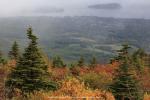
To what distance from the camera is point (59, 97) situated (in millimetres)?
26906

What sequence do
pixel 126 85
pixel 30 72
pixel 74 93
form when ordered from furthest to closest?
1. pixel 126 85
2. pixel 30 72
3. pixel 74 93

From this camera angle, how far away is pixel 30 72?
39.0 m

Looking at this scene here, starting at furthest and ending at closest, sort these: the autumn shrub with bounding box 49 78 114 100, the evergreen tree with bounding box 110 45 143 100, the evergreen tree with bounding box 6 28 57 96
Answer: the evergreen tree with bounding box 110 45 143 100 < the evergreen tree with bounding box 6 28 57 96 < the autumn shrub with bounding box 49 78 114 100

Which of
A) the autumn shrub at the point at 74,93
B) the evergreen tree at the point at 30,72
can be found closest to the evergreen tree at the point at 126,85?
the evergreen tree at the point at 30,72

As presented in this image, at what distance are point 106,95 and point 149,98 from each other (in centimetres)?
1738

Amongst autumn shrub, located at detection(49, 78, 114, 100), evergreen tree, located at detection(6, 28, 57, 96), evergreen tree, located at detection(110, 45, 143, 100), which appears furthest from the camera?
evergreen tree, located at detection(110, 45, 143, 100)

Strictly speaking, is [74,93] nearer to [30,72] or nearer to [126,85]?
[30,72]

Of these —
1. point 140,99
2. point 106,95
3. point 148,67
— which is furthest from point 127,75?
point 148,67

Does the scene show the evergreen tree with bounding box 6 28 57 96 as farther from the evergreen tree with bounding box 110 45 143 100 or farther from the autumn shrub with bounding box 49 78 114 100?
the evergreen tree with bounding box 110 45 143 100

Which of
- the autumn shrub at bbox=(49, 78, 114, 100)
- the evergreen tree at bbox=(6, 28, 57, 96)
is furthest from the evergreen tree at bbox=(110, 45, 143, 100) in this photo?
the autumn shrub at bbox=(49, 78, 114, 100)

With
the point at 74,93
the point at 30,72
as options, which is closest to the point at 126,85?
the point at 30,72

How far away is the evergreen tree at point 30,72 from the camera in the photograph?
3862 centimetres

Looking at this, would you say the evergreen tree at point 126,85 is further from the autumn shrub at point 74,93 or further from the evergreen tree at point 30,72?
the autumn shrub at point 74,93

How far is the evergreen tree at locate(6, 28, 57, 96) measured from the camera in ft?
127
